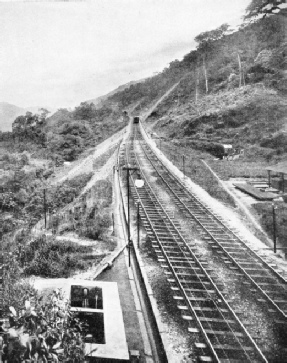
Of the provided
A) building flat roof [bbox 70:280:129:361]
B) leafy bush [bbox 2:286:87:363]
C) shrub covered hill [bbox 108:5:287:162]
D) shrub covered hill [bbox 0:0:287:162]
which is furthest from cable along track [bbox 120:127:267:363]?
shrub covered hill [bbox 108:5:287:162]

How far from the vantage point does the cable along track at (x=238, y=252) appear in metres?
6.46

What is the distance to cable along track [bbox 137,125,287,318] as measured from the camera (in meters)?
6.46

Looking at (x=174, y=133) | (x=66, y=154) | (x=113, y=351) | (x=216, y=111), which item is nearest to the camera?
(x=113, y=351)

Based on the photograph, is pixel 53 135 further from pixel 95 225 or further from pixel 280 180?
pixel 280 180

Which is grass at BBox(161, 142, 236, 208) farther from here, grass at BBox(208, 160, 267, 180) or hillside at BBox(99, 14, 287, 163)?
hillside at BBox(99, 14, 287, 163)

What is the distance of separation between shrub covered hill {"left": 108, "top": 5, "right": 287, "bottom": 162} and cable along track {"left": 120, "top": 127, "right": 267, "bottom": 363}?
917cm

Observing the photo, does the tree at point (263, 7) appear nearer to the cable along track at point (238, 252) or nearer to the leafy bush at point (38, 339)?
the cable along track at point (238, 252)

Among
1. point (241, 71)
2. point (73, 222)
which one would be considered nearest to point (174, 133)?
point (241, 71)

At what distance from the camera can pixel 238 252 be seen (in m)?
8.35

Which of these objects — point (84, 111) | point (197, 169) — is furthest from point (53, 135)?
point (197, 169)

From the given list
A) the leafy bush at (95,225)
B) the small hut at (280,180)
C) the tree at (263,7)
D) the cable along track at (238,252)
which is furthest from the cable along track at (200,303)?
the tree at (263,7)

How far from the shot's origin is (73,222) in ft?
35.9

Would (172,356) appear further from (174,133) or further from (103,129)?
(103,129)

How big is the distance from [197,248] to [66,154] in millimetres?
15939
